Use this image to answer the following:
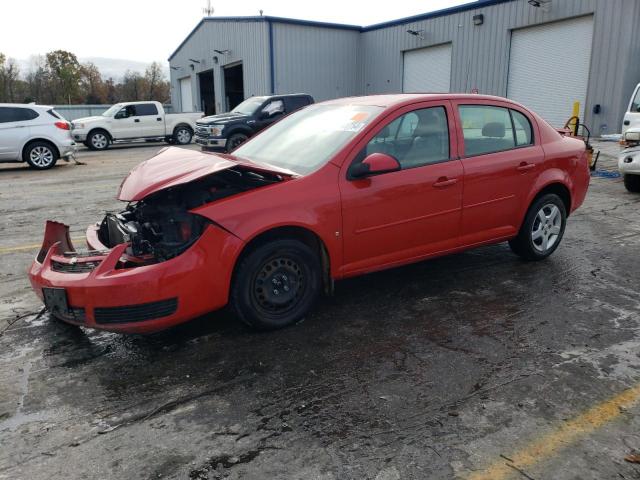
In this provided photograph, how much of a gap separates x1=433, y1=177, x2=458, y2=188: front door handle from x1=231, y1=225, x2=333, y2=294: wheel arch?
1102 mm

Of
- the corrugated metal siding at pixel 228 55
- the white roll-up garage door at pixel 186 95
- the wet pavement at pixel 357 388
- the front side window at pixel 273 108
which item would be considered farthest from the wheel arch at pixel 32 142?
the white roll-up garage door at pixel 186 95

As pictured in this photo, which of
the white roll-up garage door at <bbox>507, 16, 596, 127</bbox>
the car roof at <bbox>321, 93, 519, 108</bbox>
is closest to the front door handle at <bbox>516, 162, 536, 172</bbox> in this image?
the car roof at <bbox>321, 93, 519, 108</bbox>

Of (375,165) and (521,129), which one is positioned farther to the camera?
(521,129)

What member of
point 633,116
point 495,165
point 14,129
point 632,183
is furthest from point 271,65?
point 495,165

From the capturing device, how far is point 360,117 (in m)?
4.26

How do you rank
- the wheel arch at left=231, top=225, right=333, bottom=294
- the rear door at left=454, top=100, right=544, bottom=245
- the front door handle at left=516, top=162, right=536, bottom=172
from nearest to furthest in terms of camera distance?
1. the wheel arch at left=231, top=225, right=333, bottom=294
2. the rear door at left=454, top=100, right=544, bottom=245
3. the front door handle at left=516, top=162, right=536, bottom=172

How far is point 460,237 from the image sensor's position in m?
4.60

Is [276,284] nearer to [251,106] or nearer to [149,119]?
[251,106]

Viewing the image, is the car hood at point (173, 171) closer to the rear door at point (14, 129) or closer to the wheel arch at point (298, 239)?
the wheel arch at point (298, 239)

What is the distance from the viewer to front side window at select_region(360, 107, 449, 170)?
13.6ft

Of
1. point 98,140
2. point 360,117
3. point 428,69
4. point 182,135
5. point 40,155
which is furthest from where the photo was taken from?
point 428,69

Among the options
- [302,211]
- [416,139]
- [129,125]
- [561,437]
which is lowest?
[561,437]

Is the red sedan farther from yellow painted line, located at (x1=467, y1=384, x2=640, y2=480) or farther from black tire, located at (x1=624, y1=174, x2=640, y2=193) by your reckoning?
black tire, located at (x1=624, y1=174, x2=640, y2=193)

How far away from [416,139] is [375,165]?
2.45 ft
